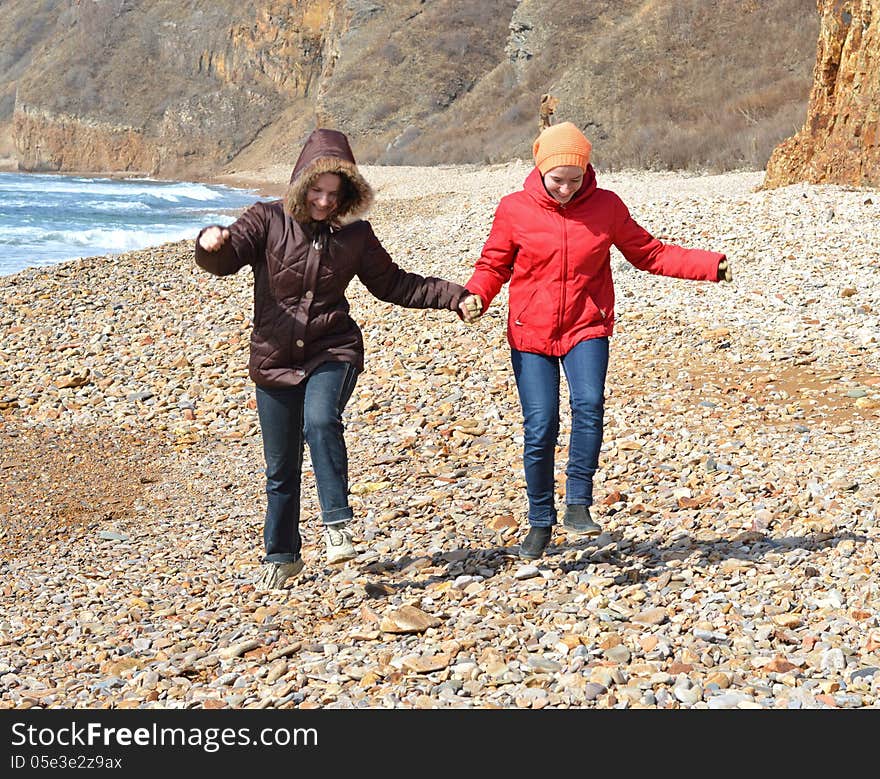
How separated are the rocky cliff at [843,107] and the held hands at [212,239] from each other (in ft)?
49.7

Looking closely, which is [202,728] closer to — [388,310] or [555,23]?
[388,310]

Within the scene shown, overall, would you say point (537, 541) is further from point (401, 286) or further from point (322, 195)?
point (322, 195)

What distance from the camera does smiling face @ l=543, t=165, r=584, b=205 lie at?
16.5 feet

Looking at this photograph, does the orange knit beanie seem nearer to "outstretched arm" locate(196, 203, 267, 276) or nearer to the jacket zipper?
the jacket zipper

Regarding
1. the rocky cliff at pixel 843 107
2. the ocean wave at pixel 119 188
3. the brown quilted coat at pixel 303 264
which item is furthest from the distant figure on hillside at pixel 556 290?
the ocean wave at pixel 119 188

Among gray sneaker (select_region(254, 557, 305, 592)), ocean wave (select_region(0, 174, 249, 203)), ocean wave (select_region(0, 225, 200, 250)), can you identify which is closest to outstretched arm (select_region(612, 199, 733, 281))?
gray sneaker (select_region(254, 557, 305, 592))

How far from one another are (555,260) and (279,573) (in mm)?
2074

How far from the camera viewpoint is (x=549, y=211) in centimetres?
516

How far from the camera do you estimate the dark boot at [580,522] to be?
5340 mm

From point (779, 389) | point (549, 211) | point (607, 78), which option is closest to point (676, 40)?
point (607, 78)

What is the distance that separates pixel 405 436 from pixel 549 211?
13.0ft

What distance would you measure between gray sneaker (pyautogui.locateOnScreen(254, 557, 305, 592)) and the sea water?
20386 millimetres

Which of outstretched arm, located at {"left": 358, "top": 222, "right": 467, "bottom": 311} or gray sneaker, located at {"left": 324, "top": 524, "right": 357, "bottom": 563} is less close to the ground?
outstretched arm, located at {"left": 358, "top": 222, "right": 467, "bottom": 311}

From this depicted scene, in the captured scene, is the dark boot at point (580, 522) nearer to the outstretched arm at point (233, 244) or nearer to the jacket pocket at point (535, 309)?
the jacket pocket at point (535, 309)
